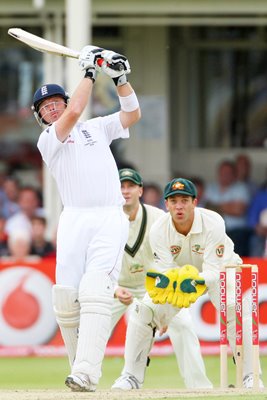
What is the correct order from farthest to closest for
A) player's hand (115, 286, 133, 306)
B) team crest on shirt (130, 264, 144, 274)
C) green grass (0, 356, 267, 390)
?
green grass (0, 356, 267, 390) → team crest on shirt (130, 264, 144, 274) → player's hand (115, 286, 133, 306)

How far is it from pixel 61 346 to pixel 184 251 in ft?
14.8

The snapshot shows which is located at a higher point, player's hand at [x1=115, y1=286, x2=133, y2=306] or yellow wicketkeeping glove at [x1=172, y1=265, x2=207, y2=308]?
player's hand at [x1=115, y1=286, x2=133, y2=306]

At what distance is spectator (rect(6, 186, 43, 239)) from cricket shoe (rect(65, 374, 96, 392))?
705cm

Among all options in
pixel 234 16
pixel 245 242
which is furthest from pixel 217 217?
pixel 234 16

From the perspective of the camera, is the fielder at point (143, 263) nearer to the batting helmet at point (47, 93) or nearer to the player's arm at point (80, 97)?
the batting helmet at point (47, 93)

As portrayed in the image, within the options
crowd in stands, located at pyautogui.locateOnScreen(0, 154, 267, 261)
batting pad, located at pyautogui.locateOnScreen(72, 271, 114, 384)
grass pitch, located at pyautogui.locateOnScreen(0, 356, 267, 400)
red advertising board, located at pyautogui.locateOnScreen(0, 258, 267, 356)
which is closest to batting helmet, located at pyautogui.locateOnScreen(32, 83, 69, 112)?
batting pad, located at pyautogui.locateOnScreen(72, 271, 114, 384)

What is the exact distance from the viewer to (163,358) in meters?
13.2

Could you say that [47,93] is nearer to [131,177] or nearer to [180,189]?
[180,189]

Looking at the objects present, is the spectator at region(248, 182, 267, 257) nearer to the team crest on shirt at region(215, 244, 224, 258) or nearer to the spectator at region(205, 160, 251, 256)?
the spectator at region(205, 160, 251, 256)

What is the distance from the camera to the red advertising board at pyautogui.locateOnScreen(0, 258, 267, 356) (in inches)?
521

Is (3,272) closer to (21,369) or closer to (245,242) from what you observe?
(21,369)

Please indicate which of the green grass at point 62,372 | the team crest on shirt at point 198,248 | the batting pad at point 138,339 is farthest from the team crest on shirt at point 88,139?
the green grass at point 62,372

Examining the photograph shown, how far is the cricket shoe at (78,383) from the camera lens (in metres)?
7.66

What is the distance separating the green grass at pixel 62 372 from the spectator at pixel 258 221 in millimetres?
2179
